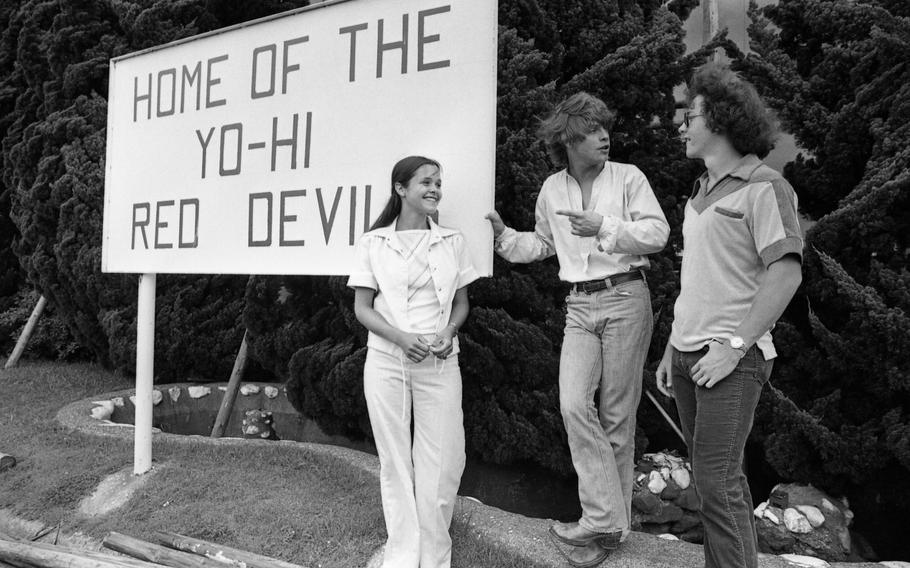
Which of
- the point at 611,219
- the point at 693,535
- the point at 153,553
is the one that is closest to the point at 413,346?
the point at 611,219

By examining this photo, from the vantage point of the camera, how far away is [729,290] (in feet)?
6.54

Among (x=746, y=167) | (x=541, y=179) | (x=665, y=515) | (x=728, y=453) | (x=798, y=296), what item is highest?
(x=541, y=179)

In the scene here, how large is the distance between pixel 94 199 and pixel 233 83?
2822mm

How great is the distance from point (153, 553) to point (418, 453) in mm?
1257

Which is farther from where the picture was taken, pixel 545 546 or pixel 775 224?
pixel 545 546

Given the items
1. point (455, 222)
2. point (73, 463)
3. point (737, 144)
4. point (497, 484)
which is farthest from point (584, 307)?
point (73, 463)

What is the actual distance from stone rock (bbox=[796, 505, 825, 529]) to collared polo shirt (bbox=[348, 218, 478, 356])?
67.5 inches

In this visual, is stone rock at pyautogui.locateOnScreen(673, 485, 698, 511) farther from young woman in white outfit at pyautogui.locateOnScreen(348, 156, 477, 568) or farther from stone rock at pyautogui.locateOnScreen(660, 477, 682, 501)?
young woman in white outfit at pyautogui.locateOnScreen(348, 156, 477, 568)

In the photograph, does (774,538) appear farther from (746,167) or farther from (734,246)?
(746,167)

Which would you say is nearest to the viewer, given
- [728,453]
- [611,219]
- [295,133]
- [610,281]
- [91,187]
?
[728,453]

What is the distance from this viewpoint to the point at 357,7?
10.4ft

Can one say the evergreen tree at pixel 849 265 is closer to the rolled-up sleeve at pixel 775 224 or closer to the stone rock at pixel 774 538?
the stone rock at pixel 774 538

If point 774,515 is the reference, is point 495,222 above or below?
above

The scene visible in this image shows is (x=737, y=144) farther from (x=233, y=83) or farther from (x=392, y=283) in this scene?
(x=233, y=83)
